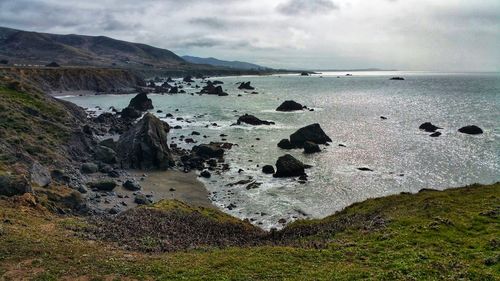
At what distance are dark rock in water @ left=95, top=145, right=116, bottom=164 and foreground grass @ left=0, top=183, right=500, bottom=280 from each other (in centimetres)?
2979

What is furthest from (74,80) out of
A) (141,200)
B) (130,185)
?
(141,200)

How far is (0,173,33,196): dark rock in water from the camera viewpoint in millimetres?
31047

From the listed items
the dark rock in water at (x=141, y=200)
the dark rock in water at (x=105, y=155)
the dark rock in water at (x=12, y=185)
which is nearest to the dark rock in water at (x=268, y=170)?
the dark rock in water at (x=141, y=200)

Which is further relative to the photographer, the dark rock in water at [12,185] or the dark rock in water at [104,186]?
the dark rock in water at [104,186]

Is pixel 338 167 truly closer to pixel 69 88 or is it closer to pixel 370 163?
pixel 370 163

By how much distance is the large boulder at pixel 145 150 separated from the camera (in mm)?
60031

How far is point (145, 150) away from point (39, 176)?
21.4m

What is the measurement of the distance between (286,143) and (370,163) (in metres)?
17.3

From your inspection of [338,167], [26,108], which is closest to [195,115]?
[26,108]

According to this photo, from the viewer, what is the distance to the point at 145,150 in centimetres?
6028

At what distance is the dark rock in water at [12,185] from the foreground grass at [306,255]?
98.3 inches

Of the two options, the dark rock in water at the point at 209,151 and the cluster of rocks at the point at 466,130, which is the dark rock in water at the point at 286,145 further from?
the cluster of rocks at the point at 466,130

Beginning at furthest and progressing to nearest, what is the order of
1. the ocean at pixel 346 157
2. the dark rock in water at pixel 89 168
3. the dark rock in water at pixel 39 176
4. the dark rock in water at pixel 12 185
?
1. the dark rock in water at pixel 89 168
2. the ocean at pixel 346 157
3. the dark rock in water at pixel 39 176
4. the dark rock in water at pixel 12 185

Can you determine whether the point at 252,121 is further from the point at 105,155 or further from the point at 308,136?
the point at 105,155
